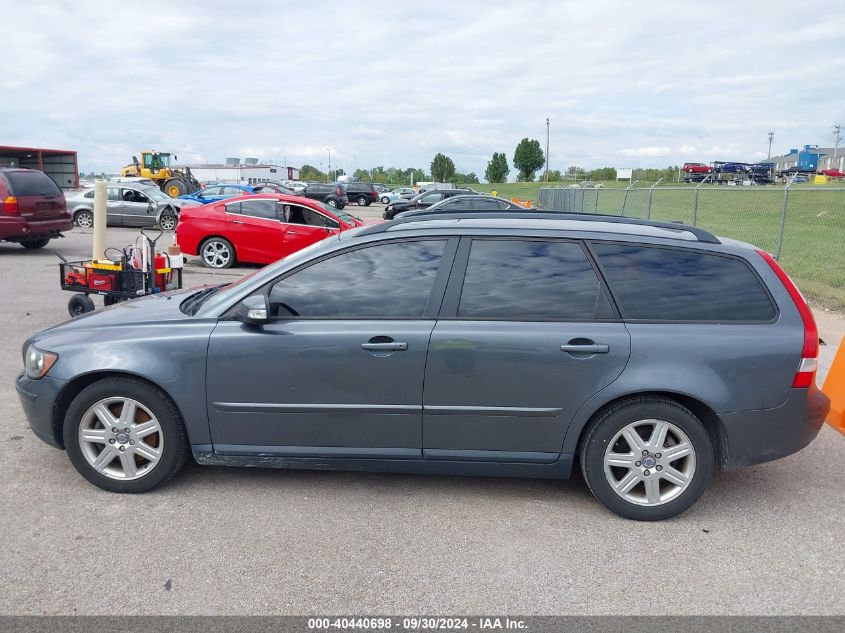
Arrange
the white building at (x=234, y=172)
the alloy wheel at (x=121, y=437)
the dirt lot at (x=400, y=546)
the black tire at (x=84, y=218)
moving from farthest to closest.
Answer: the white building at (x=234, y=172)
the black tire at (x=84, y=218)
the alloy wheel at (x=121, y=437)
the dirt lot at (x=400, y=546)

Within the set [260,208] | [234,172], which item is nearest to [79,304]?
[260,208]

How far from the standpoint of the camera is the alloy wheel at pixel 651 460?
3816mm

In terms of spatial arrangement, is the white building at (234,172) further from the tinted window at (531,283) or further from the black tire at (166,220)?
the tinted window at (531,283)

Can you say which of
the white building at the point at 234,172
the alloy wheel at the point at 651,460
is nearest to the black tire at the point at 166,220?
the alloy wheel at the point at 651,460

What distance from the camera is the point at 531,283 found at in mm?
3932

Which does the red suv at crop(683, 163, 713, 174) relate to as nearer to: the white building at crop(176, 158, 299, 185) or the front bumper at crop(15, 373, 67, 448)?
the white building at crop(176, 158, 299, 185)

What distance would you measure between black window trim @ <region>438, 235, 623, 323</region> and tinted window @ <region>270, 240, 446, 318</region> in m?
0.11

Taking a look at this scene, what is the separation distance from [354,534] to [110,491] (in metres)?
1.49

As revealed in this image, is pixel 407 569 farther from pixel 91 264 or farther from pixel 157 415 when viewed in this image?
pixel 91 264

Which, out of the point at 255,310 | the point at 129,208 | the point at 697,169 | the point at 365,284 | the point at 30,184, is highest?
the point at 697,169

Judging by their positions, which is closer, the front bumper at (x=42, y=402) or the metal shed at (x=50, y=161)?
the front bumper at (x=42, y=402)

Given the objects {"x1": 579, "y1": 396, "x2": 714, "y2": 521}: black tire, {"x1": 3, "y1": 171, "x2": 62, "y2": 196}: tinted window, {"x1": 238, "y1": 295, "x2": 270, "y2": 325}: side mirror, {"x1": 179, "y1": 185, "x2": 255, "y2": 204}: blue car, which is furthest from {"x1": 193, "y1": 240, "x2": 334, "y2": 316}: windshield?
{"x1": 179, "y1": 185, "x2": 255, "y2": 204}: blue car

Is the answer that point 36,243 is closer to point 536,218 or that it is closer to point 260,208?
point 260,208

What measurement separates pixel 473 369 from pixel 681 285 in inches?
48.8
